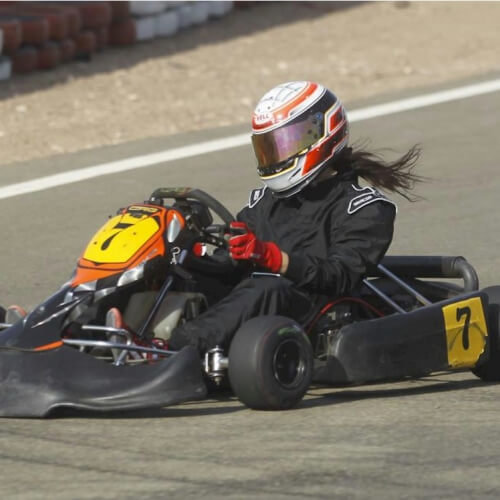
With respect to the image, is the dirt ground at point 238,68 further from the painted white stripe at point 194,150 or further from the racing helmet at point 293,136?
the racing helmet at point 293,136

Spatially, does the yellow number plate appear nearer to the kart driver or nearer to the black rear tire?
the black rear tire

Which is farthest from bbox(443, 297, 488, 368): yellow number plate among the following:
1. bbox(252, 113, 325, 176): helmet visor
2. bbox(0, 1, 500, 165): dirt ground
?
bbox(0, 1, 500, 165): dirt ground

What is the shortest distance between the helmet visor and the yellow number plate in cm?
76

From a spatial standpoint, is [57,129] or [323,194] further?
[57,129]

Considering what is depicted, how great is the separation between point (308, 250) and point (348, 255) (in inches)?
7.4

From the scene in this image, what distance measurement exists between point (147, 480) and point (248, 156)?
20.5 ft

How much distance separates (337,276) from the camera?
5.11 m

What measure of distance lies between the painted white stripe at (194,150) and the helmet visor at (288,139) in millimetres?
3982

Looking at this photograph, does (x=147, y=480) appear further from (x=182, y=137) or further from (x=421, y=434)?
(x=182, y=137)

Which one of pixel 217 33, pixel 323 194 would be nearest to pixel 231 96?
pixel 217 33

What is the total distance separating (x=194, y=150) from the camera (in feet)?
33.4

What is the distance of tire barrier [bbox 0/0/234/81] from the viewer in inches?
446

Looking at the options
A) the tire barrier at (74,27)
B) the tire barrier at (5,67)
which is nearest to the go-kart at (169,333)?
the tire barrier at (5,67)

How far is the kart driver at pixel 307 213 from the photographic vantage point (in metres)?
5.04
